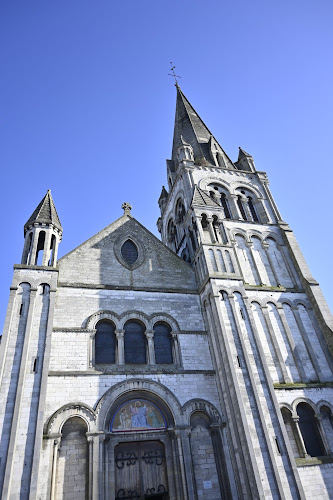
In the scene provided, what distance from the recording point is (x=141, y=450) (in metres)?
12.1

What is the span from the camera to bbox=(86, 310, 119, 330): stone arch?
1400 centimetres

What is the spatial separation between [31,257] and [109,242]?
397 centimetres

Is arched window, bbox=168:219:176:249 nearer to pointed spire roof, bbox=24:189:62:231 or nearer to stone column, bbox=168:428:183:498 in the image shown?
pointed spire roof, bbox=24:189:62:231

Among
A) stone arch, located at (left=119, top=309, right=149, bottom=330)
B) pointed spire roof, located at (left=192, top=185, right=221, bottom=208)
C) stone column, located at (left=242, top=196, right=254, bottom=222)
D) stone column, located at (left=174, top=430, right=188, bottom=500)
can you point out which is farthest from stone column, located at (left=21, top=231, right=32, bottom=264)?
stone column, located at (left=242, top=196, right=254, bottom=222)

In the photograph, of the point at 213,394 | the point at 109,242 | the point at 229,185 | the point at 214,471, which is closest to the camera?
the point at 214,471

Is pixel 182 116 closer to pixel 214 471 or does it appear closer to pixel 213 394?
pixel 213 394

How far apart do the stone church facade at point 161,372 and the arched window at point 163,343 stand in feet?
0.16

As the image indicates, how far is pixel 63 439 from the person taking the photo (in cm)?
1141

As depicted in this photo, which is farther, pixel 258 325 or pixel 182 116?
pixel 182 116

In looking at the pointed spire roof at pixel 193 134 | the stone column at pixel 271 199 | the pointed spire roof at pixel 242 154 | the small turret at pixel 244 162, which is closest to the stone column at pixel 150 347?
the stone column at pixel 271 199

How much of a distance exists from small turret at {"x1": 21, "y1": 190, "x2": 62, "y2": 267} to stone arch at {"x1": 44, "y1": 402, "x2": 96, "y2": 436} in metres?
5.85

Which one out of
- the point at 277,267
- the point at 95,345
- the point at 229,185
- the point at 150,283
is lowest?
the point at 95,345

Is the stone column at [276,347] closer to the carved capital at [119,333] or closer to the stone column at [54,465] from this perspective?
the carved capital at [119,333]

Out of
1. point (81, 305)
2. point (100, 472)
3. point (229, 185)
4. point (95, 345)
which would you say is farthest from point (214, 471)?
point (229, 185)
